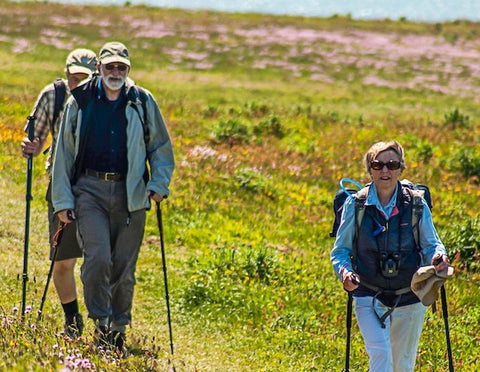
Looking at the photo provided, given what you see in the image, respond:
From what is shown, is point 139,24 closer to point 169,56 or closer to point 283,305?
point 169,56

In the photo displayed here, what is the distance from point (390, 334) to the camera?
6422 millimetres

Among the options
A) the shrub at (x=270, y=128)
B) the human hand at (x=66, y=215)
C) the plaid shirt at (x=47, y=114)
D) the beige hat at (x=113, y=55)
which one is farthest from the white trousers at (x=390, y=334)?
the shrub at (x=270, y=128)

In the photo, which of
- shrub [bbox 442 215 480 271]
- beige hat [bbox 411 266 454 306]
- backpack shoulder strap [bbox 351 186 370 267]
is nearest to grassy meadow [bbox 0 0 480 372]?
shrub [bbox 442 215 480 271]

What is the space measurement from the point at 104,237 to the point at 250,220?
5.82 meters

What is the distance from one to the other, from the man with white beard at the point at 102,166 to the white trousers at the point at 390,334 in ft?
7.64

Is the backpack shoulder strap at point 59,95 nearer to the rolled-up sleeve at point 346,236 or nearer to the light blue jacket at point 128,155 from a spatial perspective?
the light blue jacket at point 128,155

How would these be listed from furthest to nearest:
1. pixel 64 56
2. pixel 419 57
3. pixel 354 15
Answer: pixel 354 15 < pixel 419 57 < pixel 64 56

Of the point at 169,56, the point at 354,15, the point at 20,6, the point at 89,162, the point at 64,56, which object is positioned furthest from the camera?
the point at 354,15

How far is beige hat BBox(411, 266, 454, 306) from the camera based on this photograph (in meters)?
5.94

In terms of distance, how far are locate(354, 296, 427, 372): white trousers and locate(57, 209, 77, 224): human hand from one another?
104 inches

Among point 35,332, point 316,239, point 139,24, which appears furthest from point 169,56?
point 35,332

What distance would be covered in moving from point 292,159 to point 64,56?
21.0 m

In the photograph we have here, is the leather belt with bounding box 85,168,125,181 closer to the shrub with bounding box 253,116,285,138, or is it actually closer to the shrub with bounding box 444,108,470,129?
the shrub with bounding box 253,116,285,138

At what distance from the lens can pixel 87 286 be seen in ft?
24.4
